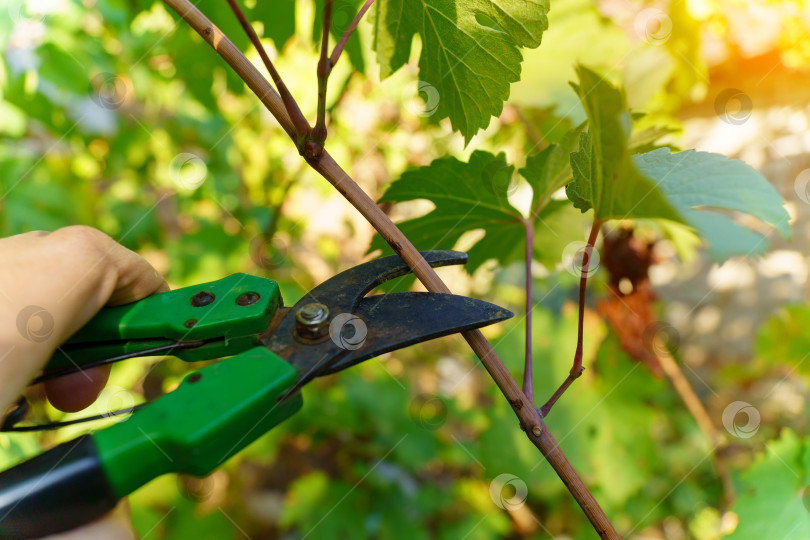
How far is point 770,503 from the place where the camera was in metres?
0.92

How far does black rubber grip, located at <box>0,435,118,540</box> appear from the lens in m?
0.50

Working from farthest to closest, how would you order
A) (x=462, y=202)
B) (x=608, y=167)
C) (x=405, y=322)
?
(x=462, y=202) → (x=405, y=322) → (x=608, y=167)

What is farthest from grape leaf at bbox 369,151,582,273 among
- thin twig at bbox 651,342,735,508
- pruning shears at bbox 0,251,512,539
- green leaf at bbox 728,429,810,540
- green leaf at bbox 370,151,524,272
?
thin twig at bbox 651,342,735,508

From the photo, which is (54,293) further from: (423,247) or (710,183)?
(710,183)

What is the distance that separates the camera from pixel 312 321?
614 mm

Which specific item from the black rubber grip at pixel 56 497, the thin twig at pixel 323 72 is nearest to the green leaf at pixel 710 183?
the thin twig at pixel 323 72

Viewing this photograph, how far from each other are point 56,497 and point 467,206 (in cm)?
56

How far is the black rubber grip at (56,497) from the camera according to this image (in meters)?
0.50

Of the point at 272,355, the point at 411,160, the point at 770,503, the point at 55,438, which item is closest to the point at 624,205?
the point at 272,355

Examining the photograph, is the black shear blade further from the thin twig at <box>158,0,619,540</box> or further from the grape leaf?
the grape leaf

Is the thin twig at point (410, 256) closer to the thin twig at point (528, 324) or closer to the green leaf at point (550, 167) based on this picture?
the thin twig at point (528, 324)

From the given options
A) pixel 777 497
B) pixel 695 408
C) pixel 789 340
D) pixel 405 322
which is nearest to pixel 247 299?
pixel 405 322

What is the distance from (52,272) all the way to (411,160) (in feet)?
6.02

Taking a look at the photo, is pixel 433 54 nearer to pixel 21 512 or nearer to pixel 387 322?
pixel 387 322
